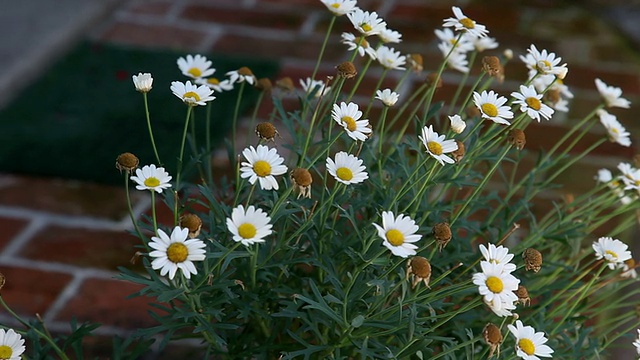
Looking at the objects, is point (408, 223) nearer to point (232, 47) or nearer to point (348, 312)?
point (348, 312)

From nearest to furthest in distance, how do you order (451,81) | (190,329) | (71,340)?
(71,340)
(190,329)
(451,81)

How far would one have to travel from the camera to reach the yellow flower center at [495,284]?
2.63 ft

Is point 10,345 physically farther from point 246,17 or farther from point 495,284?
point 246,17

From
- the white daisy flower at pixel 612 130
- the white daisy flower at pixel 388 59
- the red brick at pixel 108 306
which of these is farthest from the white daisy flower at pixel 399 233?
the red brick at pixel 108 306

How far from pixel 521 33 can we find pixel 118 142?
1374mm

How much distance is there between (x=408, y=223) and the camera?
823 millimetres

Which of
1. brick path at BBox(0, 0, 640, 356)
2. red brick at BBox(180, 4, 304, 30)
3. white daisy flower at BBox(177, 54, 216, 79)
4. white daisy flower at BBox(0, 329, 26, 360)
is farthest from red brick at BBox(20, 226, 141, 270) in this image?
red brick at BBox(180, 4, 304, 30)

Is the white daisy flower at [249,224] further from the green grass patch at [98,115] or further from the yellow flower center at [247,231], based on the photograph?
the green grass patch at [98,115]

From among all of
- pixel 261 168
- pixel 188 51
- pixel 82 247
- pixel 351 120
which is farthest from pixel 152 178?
pixel 188 51

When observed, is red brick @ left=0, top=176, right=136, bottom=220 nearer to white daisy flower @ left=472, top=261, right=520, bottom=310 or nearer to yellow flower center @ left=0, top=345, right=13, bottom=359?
yellow flower center @ left=0, top=345, right=13, bottom=359

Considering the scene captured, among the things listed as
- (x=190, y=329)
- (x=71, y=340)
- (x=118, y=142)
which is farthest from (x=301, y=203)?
(x=118, y=142)

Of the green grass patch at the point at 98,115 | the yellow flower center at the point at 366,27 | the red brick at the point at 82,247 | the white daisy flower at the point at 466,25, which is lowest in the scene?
the green grass patch at the point at 98,115

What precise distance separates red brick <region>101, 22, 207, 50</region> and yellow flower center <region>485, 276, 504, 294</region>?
185 centimetres

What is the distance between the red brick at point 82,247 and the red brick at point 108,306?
7 cm
